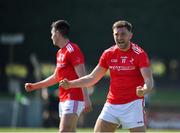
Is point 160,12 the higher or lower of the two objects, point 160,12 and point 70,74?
the higher

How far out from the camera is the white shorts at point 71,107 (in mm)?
12763

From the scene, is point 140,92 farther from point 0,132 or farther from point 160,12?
point 160,12

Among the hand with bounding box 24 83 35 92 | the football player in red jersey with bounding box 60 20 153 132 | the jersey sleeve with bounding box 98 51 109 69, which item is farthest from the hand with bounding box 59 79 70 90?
the hand with bounding box 24 83 35 92

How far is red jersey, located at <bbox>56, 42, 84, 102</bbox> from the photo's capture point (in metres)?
12.9

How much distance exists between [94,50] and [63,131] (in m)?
34.4

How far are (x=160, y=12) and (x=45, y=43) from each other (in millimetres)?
6420

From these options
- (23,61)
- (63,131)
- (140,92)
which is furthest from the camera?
(23,61)

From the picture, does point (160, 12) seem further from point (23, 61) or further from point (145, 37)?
point (23, 61)

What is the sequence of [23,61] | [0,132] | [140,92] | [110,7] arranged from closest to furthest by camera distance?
[140,92] < [0,132] < [110,7] < [23,61]

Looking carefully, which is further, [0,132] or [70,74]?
[0,132]

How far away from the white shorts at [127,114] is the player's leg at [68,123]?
0.89m

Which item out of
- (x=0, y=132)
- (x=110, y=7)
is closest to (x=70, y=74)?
(x=0, y=132)

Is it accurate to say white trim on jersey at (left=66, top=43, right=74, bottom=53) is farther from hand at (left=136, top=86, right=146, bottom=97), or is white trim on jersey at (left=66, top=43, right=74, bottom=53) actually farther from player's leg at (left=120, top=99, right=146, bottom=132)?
hand at (left=136, top=86, right=146, bottom=97)

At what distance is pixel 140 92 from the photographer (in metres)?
11.3
